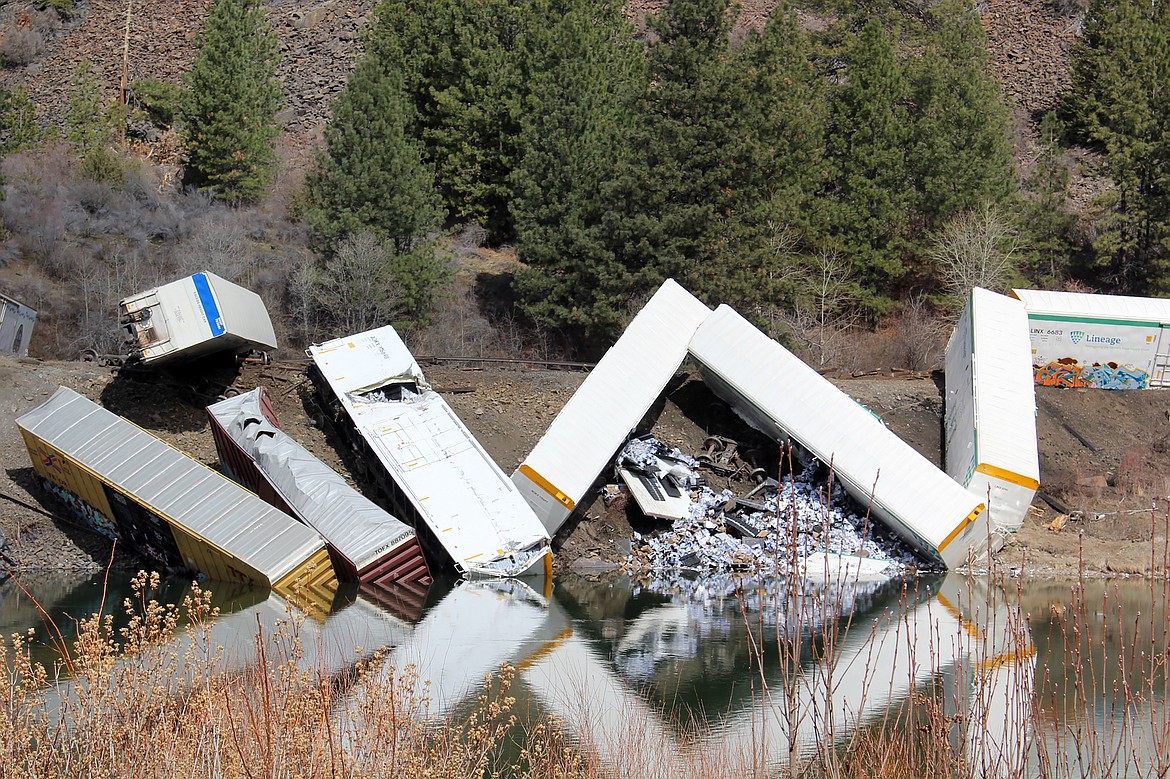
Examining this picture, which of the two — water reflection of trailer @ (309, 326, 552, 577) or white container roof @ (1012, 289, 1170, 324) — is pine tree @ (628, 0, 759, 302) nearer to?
white container roof @ (1012, 289, 1170, 324)

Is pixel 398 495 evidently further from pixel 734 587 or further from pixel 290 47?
pixel 290 47

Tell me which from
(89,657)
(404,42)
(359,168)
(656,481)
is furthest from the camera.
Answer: (404,42)

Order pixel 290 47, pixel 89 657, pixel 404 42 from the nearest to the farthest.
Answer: pixel 89 657
pixel 404 42
pixel 290 47

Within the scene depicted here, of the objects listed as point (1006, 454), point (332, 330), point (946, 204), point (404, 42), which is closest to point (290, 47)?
point (404, 42)

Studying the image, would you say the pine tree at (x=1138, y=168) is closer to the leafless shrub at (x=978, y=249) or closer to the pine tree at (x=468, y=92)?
the leafless shrub at (x=978, y=249)

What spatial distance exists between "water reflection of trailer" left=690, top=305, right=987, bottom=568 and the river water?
1178mm

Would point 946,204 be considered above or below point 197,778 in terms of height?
below

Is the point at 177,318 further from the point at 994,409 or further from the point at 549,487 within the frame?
the point at 994,409

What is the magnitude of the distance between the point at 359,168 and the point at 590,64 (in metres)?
8.56

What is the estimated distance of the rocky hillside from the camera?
2345 inches

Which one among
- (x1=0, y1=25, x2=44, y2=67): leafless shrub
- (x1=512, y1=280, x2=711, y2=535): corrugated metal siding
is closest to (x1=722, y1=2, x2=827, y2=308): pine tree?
(x1=512, y1=280, x2=711, y2=535): corrugated metal siding

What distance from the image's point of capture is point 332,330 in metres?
37.2

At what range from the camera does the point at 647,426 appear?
26.8 m

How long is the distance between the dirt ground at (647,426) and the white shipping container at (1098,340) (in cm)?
48
